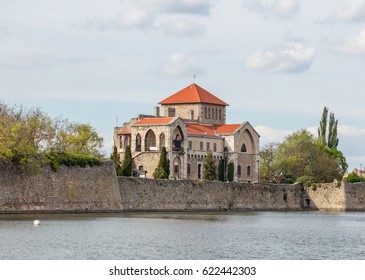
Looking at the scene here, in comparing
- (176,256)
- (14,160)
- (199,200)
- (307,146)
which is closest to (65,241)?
(176,256)

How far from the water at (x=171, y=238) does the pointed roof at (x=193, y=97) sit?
4240cm

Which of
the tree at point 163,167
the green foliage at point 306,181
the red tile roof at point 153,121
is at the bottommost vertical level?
the green foliage at point 306,181

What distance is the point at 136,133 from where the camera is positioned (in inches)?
3944

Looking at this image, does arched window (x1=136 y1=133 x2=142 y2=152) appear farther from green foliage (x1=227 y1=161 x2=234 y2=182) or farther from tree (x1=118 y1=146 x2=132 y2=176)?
green foliage (x1=227 y1=161 x2=234 y2=182)

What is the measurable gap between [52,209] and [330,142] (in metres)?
56.5

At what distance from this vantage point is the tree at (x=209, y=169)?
99750 millimetres

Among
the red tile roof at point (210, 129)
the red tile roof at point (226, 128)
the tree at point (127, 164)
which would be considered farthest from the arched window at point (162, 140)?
the red tile roof at point (226, 128)

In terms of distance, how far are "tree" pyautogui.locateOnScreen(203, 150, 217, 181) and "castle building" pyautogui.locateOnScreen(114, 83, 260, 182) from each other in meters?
1.80

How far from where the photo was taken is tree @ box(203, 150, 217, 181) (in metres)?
99.8

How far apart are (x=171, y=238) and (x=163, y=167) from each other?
145 ft

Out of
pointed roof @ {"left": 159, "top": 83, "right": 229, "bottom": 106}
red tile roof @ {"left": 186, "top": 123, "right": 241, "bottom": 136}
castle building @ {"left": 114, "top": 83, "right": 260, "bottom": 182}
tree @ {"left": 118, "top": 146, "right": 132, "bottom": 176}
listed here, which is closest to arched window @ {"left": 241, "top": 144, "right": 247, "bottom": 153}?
castle building @ {"left": 114, "top": 83, "right": 260, "bottom": 182}

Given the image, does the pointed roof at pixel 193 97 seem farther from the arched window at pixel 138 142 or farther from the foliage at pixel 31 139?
the foliage at pixel 31 139

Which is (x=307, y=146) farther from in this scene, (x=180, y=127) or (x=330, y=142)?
(x=180, y=127)

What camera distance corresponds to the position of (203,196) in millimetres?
82188
